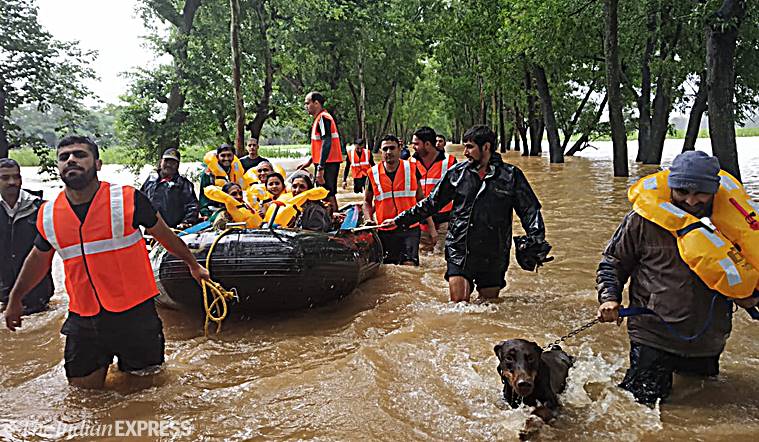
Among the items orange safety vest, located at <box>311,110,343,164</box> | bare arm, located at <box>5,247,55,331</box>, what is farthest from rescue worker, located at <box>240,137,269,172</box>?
bare arm, located at <box>5,247,55,331</box>

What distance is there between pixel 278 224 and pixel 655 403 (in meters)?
3.94

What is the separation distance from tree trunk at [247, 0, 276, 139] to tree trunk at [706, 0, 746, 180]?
1518 cm

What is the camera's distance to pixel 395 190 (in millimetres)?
7086

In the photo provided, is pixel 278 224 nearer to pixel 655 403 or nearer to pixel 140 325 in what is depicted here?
pixel 140 325

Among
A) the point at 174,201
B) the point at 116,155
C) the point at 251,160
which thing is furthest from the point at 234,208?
the point at 116,155

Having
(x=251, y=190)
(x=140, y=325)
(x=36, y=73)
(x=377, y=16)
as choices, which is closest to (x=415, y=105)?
(x=377, y=16)

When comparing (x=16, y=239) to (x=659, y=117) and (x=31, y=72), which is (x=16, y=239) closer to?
(x=31, y=72)

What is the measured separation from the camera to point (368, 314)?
5.76 metres

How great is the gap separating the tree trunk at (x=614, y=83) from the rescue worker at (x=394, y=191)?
1111 centimetres

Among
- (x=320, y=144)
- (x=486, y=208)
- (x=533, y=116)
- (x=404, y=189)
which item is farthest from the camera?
(x=533, y=116)

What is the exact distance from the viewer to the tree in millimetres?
16078

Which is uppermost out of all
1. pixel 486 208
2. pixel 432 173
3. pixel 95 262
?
pixel 432 173

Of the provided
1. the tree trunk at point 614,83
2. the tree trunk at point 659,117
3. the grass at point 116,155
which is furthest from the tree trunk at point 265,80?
the tree trunk at point 659,117

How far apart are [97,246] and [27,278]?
2.05ft
